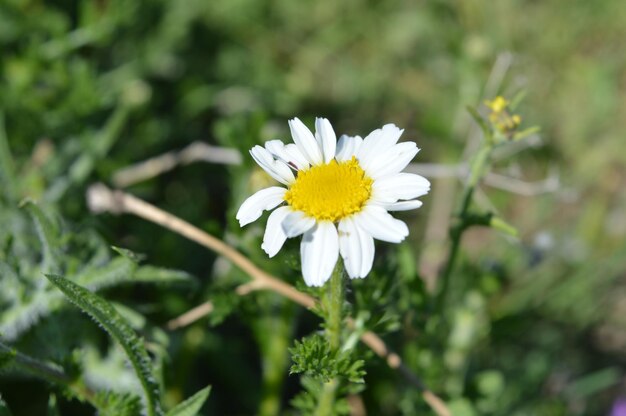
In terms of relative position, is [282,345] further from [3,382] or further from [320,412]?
[3,382]

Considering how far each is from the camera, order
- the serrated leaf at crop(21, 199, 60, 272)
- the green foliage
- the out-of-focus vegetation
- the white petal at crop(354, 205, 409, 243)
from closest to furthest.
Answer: the white petal at crop(354, 205, 409, 243) < the green foliage < the serrated leaf at crop(21, 199, 60, 272) < the out-of-focus vegetation

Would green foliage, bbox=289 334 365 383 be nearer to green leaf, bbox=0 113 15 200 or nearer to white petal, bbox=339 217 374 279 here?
white petal, bbox=339 217 374 279

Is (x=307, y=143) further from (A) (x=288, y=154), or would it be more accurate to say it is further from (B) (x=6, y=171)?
(B) (x=6, y=171)

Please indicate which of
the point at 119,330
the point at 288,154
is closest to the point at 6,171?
the point at 119,330

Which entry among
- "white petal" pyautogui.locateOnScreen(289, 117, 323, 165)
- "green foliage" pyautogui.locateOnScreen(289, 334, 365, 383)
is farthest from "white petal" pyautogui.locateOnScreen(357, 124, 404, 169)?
"green foliage" pyautogui.locateOnScreen(289, 334, 365, 383)

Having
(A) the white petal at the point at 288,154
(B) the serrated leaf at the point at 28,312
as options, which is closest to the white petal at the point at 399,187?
(A) the white petal at the point at 288,154
